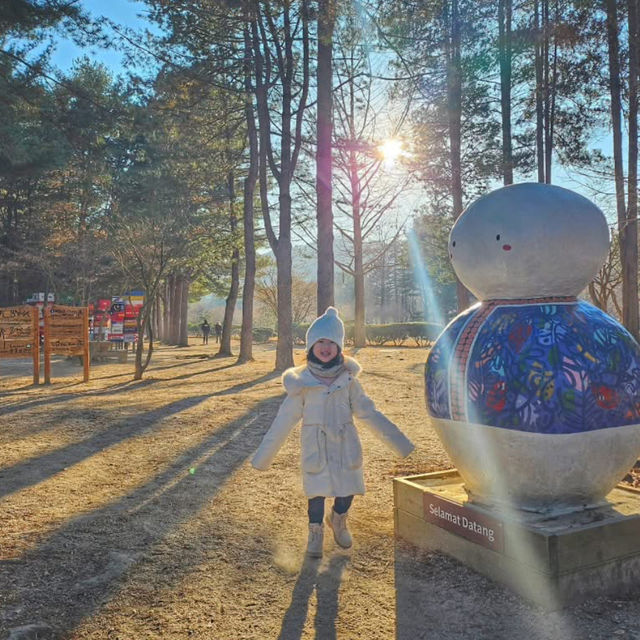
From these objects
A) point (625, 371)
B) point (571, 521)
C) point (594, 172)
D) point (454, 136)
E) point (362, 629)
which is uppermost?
point (454, 136)

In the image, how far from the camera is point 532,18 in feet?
46.9

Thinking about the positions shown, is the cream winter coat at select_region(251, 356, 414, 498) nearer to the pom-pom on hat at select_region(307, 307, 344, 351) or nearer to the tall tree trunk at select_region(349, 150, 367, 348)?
the pom-pom on hat at select_region(307, 307, 344, 351)

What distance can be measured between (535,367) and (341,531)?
6.00 ft

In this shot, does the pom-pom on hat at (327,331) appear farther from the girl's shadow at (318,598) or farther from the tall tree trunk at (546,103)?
the tall tree trunk at (546,103)

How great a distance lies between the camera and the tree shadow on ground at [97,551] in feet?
10.6

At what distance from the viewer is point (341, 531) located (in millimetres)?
4172

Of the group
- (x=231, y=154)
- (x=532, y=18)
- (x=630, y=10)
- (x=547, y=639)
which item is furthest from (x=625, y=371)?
(x=231, y=154)

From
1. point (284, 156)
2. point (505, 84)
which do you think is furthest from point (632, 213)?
point (284, 156)

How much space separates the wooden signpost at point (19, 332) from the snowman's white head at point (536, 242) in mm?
12767

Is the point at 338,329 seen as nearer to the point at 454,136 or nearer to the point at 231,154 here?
the point at 454,136

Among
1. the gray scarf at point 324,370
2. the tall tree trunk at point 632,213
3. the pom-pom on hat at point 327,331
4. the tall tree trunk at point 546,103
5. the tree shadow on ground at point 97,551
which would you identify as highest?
the tall tree trunk at point 546,103

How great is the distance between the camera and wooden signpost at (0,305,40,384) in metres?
13.9

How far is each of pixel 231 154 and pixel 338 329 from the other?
19.5 m

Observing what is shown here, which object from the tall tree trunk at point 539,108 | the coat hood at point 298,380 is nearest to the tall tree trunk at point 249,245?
the tall tree trunk at point 539,108
